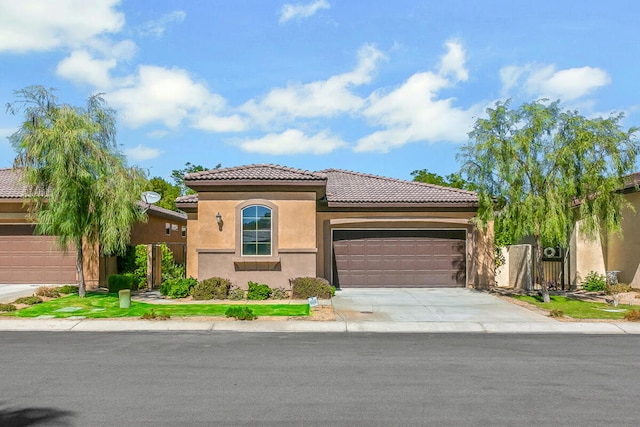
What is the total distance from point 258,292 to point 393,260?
19.5 feet

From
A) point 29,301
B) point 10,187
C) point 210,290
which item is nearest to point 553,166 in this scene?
point 210,290

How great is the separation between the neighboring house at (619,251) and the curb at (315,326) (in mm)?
6997

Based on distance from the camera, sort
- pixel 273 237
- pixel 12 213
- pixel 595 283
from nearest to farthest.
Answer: pixel 273 237
pixel 595 283
pixel 12 213

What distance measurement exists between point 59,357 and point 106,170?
9012 millimetres

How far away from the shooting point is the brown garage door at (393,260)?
2209 centimetres

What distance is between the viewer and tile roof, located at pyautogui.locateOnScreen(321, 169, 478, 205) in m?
21.6

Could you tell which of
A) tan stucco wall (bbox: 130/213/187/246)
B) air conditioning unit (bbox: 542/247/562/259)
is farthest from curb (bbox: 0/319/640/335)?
tan stucco wall (bbox: 130/213/187/246)

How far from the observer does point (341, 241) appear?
22.2 meters

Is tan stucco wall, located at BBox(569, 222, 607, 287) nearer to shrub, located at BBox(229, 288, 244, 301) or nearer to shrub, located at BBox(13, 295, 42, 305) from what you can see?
shrub, located at BBox(229, 288, 244, 301)

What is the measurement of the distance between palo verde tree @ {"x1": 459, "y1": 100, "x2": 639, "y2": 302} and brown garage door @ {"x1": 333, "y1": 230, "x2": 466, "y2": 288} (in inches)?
173

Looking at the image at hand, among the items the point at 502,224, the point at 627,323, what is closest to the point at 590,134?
the point at 502,224

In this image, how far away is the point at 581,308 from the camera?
1655cm

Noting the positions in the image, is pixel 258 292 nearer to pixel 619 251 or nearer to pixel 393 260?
pixel 393 260

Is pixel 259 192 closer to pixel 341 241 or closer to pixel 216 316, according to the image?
pixel 341 241
